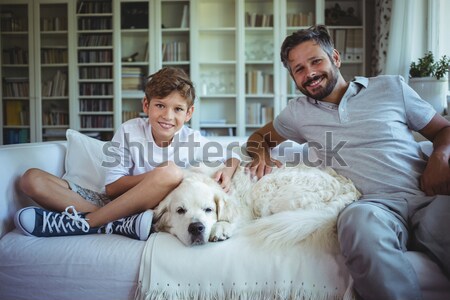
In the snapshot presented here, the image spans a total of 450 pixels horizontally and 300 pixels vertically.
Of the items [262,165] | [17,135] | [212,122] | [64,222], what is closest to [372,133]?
[262,165]

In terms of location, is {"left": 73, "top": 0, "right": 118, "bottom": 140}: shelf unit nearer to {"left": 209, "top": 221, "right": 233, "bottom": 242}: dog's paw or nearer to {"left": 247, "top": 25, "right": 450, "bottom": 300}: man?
{"left": 247, "top": 25, "right": 450, "bottom": 300}: man

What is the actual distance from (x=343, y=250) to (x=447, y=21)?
2980mm

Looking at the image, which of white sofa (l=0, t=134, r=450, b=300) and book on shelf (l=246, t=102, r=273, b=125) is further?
book on shelf (l=246, t=102, r=273, b=125)

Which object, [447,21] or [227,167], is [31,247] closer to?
[227,167]

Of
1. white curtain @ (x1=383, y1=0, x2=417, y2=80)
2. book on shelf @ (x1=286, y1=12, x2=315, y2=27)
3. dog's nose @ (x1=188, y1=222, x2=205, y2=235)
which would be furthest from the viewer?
book on shelf @ (x1=286, y1=12, x2=315, y2=27)

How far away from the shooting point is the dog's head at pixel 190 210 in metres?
1.18

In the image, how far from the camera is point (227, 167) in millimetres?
1562

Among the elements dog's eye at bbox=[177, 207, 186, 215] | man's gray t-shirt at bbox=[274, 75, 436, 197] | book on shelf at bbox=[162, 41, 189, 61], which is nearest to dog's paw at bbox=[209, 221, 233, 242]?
dog's eye at bbox=[177, 207, 186, 215]

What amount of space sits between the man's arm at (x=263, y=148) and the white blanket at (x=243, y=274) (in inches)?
18.9

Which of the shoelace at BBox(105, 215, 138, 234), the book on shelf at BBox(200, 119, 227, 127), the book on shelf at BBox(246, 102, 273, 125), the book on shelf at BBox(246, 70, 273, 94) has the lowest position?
the shoelace at BBox(105, 215, 138, 234)

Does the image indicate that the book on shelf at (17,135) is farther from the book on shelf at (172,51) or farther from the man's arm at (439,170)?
the man's arm at (439,170)

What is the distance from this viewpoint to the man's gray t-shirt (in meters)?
1.37

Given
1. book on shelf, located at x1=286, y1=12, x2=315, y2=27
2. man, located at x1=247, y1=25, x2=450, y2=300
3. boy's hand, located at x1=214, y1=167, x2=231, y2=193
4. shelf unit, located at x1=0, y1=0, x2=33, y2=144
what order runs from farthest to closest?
shelf unit, located at x1=0, y1=0, x2=33, y2=144 < book on shelf, located at x1=286, y1=12, x2=315, y2=27 < boy's hand, located at x1=214, y1=167, x2=231, y2=193 < man, located at x1=247, y1=25, x2=450, y2=300

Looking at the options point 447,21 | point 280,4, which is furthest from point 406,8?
point 280,4
